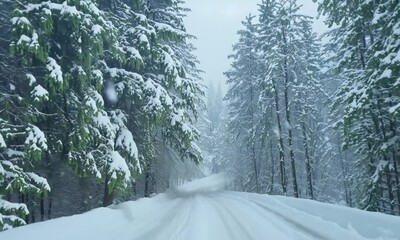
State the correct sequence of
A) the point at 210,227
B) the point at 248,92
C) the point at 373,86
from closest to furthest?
the point at 210,227 < the point at 373,86 < the point at 248,92

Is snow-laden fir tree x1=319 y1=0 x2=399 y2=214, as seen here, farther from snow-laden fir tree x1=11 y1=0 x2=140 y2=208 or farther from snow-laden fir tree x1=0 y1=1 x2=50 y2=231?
snow-laden fir tree x1=0 y1=1 x2=50 y2=231

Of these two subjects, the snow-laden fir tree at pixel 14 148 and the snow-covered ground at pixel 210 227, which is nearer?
the snow-covered ground at pixel 210 227

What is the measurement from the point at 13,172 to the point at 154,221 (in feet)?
11.4

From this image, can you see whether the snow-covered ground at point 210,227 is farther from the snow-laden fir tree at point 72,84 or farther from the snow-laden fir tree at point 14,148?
the snow-laden fir tree at point 72,84

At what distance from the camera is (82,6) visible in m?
9.93

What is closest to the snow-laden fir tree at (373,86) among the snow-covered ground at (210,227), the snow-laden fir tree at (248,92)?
the snow-covered ground at (210,227)

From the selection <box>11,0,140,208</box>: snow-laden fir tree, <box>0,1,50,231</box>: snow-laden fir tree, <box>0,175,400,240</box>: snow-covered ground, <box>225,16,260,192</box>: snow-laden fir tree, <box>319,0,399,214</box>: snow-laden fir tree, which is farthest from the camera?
<box>225,16,260,192</box>: snow-laden fir tree

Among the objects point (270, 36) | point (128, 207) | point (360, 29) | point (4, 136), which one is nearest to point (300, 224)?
point (128, 207)

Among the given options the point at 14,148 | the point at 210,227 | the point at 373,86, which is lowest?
the point at 210,227

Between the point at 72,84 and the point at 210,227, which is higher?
the point at 72,84

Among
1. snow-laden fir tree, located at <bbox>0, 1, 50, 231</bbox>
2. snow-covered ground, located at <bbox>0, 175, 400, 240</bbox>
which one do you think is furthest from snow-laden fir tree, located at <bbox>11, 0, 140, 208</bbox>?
snow-covered ground, located at <bbox>0, 175, 400, 240</bbox>

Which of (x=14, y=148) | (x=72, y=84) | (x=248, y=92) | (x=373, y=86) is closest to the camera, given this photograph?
(x=14, y=148)

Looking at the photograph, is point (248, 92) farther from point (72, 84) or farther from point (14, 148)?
point (14, 148)

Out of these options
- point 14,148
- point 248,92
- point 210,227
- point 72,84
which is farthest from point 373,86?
point 248,92
